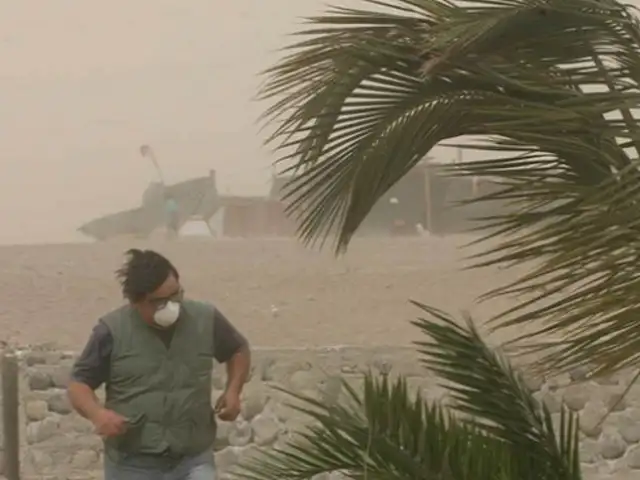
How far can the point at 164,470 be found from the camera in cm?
296

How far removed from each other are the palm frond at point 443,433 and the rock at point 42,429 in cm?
222

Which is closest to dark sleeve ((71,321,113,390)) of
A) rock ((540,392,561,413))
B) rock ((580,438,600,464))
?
rock ((540,392,561,413))

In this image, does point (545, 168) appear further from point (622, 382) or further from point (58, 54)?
point (58, 54)

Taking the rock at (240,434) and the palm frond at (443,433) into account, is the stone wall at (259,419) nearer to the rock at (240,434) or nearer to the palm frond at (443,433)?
the rock at (240,434)

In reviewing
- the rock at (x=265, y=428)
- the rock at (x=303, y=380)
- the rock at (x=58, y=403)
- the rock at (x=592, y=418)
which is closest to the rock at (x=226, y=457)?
the rock at (x=265, y=428)

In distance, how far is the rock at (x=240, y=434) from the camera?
4.29 m

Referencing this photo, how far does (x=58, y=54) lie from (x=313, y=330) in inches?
62.2

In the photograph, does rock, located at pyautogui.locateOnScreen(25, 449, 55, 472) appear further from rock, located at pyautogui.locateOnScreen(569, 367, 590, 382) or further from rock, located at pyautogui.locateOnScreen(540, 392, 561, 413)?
rock, located at pyautogui.locateOnScreen(569, 367, 590, 382)

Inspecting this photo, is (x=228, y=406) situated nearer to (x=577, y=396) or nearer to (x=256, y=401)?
(x=256, y=401)

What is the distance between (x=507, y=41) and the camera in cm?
190

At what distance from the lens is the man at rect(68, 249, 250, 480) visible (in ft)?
9.53

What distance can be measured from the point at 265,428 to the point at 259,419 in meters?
0.05

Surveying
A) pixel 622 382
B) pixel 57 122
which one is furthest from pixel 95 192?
pixel 622 382

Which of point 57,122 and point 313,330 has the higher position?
point 57,122
